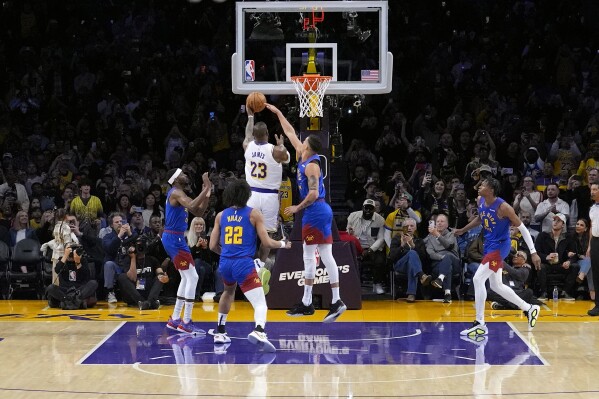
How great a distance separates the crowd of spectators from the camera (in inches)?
663

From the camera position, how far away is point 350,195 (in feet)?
58.5

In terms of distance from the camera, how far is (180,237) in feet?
40.7

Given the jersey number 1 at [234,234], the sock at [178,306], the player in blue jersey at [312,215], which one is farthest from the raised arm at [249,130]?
the sock at [178,306]

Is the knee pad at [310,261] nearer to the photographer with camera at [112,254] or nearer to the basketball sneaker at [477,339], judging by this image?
the basketball sneaker at [477,339]

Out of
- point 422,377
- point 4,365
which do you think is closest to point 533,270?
point 422,377

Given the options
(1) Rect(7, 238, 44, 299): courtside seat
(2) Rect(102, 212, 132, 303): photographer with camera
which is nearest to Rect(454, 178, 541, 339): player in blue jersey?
(2) Rect(102, 212, 132, 303): photographer with camera

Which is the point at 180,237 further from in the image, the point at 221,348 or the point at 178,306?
the point at 221,348

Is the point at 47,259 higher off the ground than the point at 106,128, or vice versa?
the point at 106,128

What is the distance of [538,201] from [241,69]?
18.4 ft

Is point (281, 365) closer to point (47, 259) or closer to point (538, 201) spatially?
point (47, 259)

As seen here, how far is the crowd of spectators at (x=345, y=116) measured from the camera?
16844mm

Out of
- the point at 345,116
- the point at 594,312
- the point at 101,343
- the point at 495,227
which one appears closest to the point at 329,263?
the point at 495,227

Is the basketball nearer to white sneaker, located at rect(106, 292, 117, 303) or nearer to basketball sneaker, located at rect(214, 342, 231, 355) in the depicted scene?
basketball sneaker, located at rect(214, 342, 231, 355)

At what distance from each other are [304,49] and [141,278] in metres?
4.00
